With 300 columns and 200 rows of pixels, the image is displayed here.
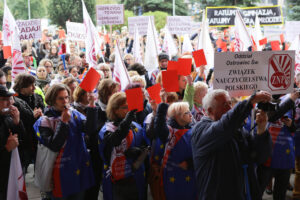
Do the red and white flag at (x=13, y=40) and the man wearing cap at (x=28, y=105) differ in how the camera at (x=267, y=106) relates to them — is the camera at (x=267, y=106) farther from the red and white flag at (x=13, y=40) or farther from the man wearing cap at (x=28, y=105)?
the red and white flag at (x=13, y=40)

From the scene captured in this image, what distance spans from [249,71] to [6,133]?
Answer: 235 centimetres

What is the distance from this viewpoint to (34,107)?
523 centimetres

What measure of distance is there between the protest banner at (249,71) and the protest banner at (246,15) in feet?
34.0

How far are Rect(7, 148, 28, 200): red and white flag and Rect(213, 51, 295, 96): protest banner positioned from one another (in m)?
2.03

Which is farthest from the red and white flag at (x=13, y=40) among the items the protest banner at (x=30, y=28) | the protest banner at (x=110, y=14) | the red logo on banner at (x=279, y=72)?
the red logo on banner at (x=279, y=72)

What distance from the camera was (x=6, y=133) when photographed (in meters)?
3.80

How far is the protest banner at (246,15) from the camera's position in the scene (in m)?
13.8

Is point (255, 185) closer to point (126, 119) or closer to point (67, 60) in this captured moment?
point (126, 119)

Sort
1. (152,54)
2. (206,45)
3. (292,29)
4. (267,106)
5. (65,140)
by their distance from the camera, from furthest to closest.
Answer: (292,29)
(206,45)
(152,54)
(65,140)
(267,106)

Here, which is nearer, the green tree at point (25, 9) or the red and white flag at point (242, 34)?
the red and white flag at point (242, 34)

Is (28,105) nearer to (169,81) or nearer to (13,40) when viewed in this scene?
(169,81)

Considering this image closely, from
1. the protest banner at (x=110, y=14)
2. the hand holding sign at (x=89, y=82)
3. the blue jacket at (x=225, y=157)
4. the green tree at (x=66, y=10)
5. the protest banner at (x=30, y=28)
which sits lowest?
the blue jacket at (x=225, y=157)

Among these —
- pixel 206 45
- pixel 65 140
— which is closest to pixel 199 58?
pixel 206 45

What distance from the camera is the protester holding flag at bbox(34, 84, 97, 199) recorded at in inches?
151
